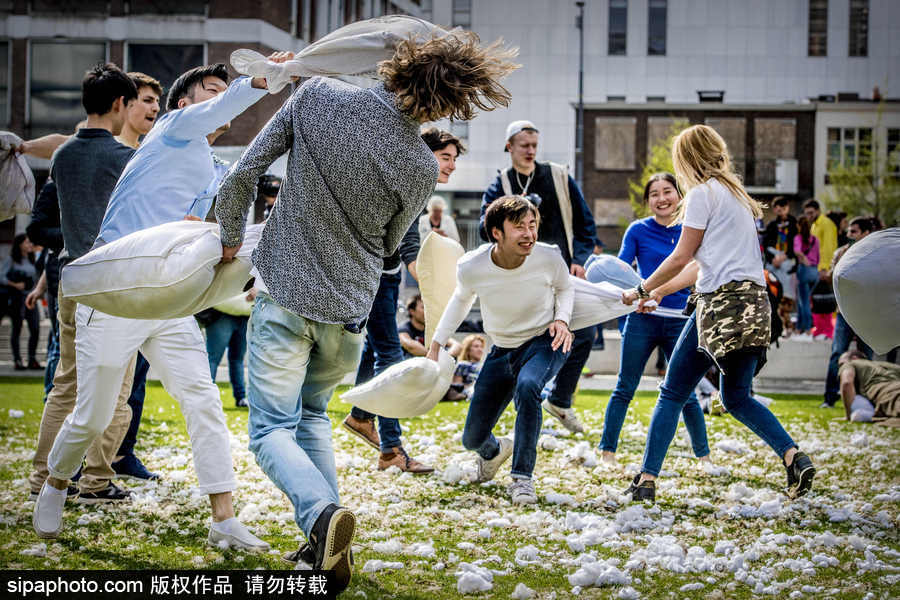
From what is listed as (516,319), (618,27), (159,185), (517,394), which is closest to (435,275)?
(516,319)

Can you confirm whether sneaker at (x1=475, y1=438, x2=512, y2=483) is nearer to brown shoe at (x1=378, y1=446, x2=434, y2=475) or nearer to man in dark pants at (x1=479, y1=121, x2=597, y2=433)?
brown shoe at (x1=378, y1=446, x2=434, y2=475)

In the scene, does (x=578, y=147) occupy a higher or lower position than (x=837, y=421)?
higher

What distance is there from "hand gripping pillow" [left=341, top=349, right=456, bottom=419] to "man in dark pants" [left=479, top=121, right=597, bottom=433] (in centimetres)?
335

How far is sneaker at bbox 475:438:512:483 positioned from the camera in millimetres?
6297

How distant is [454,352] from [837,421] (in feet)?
14.8

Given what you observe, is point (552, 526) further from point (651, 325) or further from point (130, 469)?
point (130, 469)

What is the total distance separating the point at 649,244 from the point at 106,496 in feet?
12.7

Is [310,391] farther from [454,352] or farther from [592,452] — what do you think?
[454,352]

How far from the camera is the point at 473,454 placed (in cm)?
738

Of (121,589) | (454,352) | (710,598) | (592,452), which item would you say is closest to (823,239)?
(454,352)

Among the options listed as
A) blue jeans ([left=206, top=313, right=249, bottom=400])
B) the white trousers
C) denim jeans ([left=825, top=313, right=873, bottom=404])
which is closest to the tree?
denim jeans ([left=825, top=313, right=873, bottom=404])

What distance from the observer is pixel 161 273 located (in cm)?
392

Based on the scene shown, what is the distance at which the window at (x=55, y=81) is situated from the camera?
3466 cm

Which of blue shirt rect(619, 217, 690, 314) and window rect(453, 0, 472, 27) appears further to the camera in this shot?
window rect(453, 0, 472, 27)
